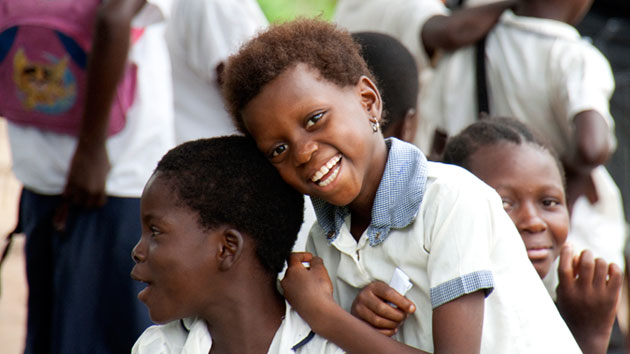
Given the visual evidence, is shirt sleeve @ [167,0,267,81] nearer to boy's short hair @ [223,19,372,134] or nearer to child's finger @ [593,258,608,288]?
boy's short hair @ [223,19,372,134]

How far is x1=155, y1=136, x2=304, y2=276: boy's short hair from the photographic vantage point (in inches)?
77.6

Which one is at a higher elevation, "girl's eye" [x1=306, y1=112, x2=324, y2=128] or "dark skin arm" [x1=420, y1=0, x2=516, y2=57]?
"girl's eye" [x1=306, y1=112, x2=324, y2=128]

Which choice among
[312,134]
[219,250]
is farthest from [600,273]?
[219,250]

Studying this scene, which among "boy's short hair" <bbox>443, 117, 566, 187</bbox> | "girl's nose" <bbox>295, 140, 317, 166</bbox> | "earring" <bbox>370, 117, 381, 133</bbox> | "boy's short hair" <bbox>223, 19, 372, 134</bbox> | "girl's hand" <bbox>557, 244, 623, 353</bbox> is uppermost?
"boy's short hair" <bbox>223, 19, 372, 134</bbox>

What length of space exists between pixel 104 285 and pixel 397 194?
1157mm

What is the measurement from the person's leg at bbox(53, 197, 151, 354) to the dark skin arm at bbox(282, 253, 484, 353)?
0.85m

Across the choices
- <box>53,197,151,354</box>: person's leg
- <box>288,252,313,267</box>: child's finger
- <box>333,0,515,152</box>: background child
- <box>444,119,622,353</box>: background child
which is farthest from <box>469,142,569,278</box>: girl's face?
<box>53,197,151,354</box>: person's leg

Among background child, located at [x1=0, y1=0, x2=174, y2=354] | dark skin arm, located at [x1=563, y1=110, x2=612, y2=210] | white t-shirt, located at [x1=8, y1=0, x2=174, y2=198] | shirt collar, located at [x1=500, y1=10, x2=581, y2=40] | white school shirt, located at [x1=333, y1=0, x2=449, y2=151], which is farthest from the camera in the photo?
white school shirt, located at [x1=333, y1=0, x2=449, y2=151]

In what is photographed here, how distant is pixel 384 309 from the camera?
1853 mm

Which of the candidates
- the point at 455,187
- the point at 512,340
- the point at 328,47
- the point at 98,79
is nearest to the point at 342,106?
the point at 328,47

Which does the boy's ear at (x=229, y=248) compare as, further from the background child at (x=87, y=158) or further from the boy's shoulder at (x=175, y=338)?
the background child at (x=87, y=158)

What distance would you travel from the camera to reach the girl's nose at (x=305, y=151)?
74.6 inches

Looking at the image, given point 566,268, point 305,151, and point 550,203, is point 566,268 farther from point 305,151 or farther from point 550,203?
point 305,151

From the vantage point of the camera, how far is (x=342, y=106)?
196 centimetres
